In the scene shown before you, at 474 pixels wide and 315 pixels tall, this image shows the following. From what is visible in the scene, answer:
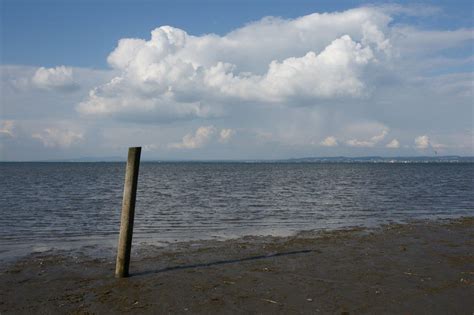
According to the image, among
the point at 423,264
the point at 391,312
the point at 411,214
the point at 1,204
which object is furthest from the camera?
the point at 1,204

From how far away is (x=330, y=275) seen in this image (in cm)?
1148

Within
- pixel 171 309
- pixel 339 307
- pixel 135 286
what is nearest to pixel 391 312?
pixel 339 307

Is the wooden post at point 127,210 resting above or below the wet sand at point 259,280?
above

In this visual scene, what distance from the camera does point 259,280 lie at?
1105 cm

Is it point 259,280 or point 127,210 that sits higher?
point 127,210

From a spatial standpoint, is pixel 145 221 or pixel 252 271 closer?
pixel 252 271

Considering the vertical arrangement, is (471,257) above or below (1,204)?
above

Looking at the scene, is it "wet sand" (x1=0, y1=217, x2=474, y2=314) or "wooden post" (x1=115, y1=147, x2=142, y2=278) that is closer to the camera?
"wet sand" (x1=0, y1=217, x2=474, y2=314)

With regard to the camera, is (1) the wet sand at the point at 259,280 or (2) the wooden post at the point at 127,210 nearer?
(1) the wet sand at the point at 259,280

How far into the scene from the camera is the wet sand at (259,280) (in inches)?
360

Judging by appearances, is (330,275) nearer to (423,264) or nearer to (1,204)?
(423,264)

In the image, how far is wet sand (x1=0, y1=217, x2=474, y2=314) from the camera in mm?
9156

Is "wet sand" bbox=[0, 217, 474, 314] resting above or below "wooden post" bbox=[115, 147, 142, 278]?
below

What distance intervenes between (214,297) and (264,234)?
365 inches
